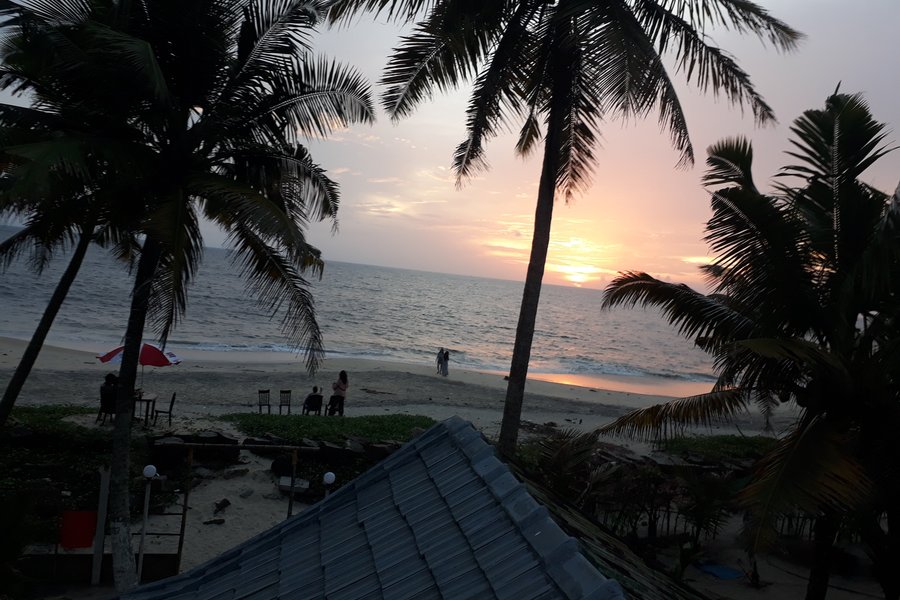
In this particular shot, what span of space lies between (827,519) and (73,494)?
987cm

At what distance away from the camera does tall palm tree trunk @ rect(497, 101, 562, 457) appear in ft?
29.1

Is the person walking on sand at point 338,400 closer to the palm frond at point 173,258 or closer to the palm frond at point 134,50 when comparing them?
the palm frond at point 173,258

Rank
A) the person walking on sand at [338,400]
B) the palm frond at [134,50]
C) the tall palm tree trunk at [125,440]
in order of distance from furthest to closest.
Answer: the person walking on sand at [338,400]
the tall palm tree trunk at [125,440]
the palm frond at [134,50]

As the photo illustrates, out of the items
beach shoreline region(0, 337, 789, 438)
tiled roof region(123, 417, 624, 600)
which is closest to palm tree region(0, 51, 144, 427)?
tiled roof region(123, 417, 624, 600)

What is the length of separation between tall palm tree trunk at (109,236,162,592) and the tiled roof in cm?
301

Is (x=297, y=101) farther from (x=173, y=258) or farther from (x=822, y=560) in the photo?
(x=822, y=560)

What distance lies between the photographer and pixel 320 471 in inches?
447

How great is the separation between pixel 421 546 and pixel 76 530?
594 cm

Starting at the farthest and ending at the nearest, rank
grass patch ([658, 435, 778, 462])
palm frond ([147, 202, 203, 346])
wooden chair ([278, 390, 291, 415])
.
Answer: wooden chair ([278, 390, 291, 415]), grass patch ([658, 435, 778, 462]), palm frond ([147, 202, 203, 346])

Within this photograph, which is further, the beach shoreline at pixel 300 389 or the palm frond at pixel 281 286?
the beach shoreline at pixel 300 389

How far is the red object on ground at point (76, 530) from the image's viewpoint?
7.47 metres

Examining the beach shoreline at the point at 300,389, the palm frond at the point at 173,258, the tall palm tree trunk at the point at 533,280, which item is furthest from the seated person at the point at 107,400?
the tall palm tree trunk at the point at 533,280

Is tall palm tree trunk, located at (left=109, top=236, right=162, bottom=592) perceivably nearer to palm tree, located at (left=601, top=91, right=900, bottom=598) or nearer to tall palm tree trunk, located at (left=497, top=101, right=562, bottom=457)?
tall palm tree trunk, located at (left=497, top=101, right=562, bottom=457)

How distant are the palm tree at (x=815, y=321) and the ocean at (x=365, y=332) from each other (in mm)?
19325
